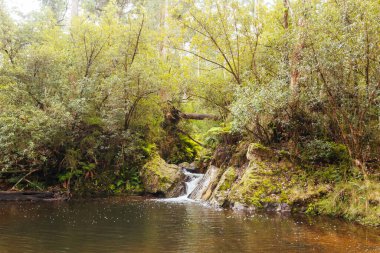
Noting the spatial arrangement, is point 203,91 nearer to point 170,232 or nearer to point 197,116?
point 197,116

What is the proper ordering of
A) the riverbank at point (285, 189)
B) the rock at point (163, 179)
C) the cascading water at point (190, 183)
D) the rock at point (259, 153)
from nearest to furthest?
the riverbank at point (285, 189)
the rock at point (259, 153)
the cascading water at point (190, 183)
the rock at point (163, 179)

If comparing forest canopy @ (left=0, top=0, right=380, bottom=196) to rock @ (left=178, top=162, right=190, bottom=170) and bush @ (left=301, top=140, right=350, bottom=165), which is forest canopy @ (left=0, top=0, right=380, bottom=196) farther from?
rock @ (left=178, top=162, right=190, bottom=170)

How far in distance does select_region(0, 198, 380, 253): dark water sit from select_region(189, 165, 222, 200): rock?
3397mm

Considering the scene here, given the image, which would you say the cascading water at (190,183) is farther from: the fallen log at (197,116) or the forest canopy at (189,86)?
the fallen log at (197,116)

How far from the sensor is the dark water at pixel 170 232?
763 centimetres

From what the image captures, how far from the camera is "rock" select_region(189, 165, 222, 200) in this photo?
16984 millimetres

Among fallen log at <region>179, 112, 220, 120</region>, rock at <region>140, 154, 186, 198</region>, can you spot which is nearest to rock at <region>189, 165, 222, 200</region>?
rock at <region>140, 154, 186, 198</region>

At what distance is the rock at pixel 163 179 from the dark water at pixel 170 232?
5.13 m

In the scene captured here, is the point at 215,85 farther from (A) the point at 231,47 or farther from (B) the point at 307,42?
(B) the point at 307,42

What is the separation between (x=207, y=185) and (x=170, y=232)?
27.2ft

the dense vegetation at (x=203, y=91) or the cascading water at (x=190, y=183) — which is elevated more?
the dense vegetation at (x=203, y=91)

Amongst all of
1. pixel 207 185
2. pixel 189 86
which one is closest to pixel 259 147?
pixel 207 185

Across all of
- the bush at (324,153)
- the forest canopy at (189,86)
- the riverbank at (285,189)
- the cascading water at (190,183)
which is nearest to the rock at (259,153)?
the riverbank at (285,189)

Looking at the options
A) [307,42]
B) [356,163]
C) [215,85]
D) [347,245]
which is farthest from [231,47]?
[347,245]
